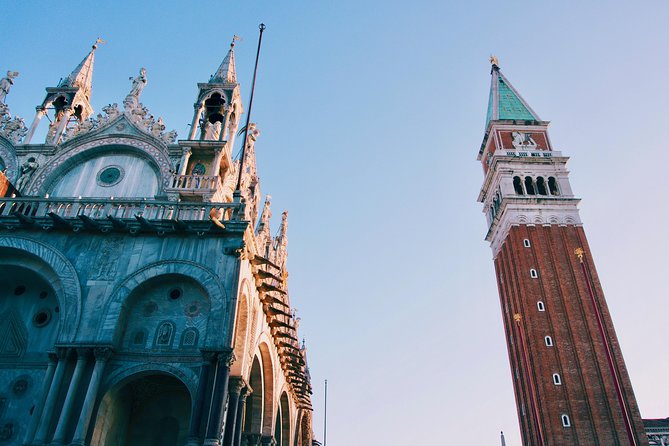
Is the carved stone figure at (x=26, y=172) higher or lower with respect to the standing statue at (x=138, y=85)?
lower

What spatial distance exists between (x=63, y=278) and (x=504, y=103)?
2459 inches

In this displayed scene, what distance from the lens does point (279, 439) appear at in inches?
1171

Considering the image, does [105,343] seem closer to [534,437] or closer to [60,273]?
[60,273]

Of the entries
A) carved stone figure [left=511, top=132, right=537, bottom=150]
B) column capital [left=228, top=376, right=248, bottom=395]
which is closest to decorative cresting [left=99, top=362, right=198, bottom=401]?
column capital [left=228, top=376, right=248, bottom=395]

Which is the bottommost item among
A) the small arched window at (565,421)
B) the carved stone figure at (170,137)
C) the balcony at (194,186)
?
the small arched window at (565,421)

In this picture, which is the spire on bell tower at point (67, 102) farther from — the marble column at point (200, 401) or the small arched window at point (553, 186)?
the small arched window at point (553, 186)

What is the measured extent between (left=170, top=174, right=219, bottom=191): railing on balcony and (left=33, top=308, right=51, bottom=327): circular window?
699cm

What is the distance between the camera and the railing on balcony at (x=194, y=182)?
2241 cm

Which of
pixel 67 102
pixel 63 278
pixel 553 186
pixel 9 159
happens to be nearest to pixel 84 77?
pixel 67 102

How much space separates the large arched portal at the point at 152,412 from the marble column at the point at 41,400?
1998 millimetres

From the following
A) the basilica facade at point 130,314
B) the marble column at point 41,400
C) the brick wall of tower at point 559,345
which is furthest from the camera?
the brick wall of tower at point 559,345

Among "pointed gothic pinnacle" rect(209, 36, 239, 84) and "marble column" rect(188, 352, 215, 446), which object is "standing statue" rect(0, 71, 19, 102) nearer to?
"pointed gothic pinnacle" rect(209, 36, 239, 84)

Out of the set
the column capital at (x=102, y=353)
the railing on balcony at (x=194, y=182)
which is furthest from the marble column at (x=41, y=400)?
the railing on balcony at (x=194, y=182)

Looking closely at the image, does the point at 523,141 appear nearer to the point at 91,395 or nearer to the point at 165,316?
the point at 165,316
